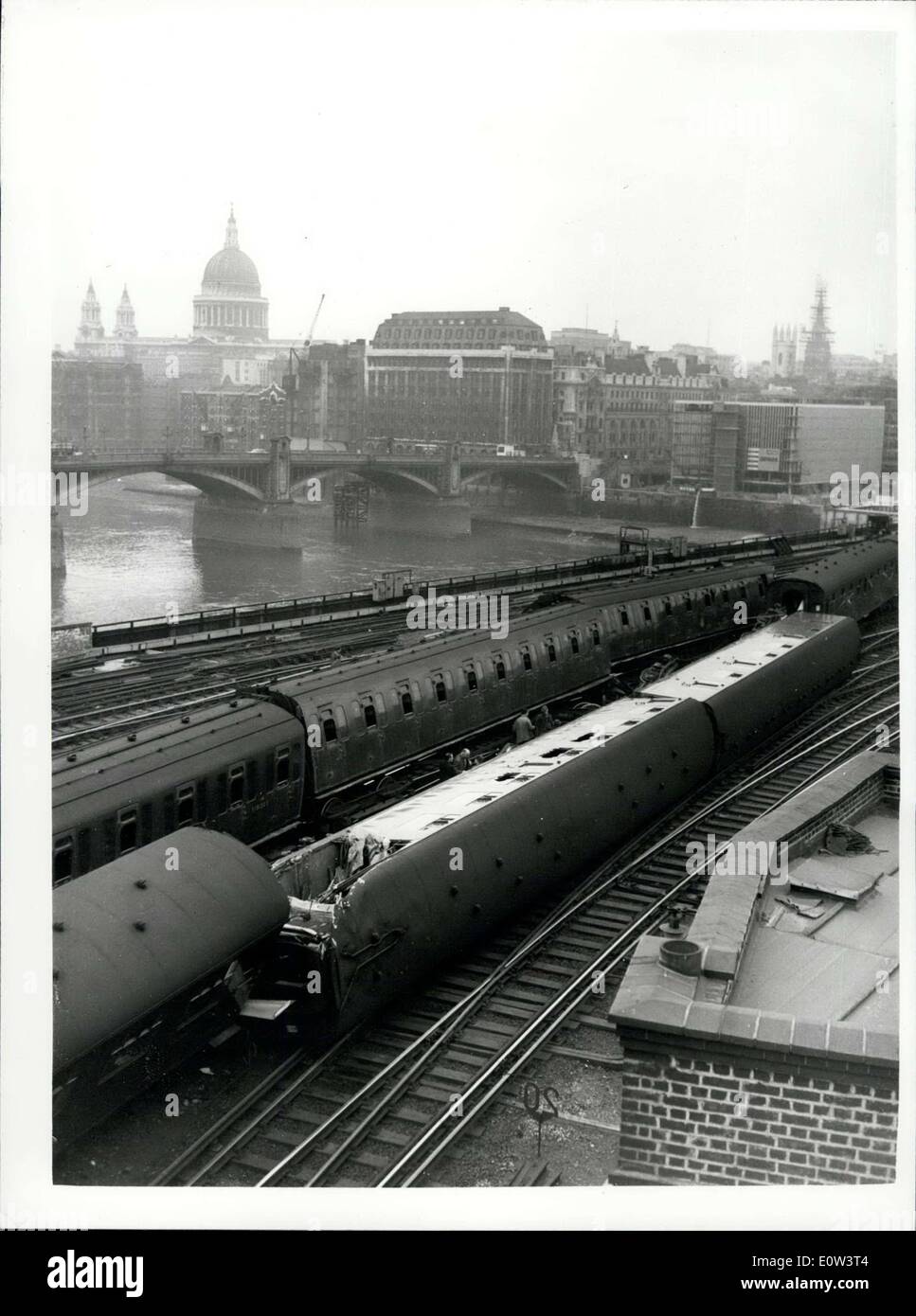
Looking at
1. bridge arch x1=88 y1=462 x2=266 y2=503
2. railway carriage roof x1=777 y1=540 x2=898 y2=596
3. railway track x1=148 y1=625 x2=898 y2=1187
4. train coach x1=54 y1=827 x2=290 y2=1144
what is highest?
bridge arch x1=88 y1=462 x2=266 y2=503

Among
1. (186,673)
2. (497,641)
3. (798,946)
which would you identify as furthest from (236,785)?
(186,673)

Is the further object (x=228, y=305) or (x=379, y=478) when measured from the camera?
(x=228, y=305)

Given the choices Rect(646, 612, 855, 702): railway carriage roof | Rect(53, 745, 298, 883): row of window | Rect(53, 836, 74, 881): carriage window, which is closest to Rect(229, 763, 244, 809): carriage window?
Rect(53, 745, 298, 883): row of window

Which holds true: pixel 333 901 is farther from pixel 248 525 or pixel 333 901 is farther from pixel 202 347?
pixel 202 347

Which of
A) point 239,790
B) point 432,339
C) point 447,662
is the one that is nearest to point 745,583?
point 447,662

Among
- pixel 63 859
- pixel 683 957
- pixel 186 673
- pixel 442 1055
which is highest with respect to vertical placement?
pixel 186 673

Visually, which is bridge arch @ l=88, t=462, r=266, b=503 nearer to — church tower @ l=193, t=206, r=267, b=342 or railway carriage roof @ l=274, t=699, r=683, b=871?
railway carriage roof @ l=274, t=699, r=683, b=871

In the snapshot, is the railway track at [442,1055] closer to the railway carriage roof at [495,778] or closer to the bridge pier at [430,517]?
the railway carriage roof at [495,778]

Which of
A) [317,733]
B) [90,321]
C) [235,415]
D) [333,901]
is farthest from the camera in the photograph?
[90,321]
